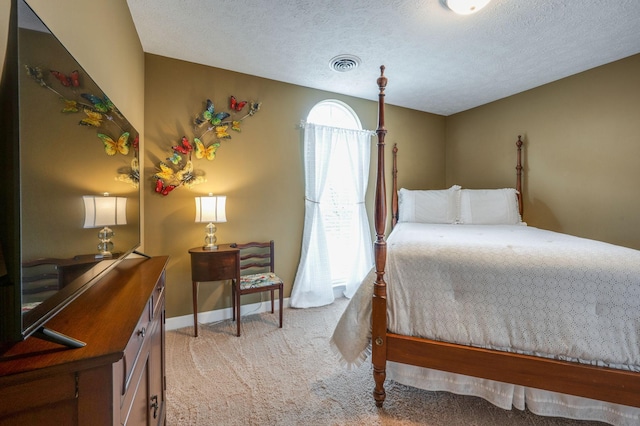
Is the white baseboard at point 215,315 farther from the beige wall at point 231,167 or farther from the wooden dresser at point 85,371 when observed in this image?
the wooden dresser at point 85,371

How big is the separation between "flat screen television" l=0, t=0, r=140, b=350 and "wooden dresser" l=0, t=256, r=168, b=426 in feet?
0.16

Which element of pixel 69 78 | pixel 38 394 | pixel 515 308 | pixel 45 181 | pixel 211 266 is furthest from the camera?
pixel 211 266

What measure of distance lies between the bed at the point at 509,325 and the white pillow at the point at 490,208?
1328 millimetres

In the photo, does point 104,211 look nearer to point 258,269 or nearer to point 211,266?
point 211,266

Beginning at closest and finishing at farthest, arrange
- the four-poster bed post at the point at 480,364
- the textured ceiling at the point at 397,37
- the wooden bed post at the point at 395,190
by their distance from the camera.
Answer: the four-poster bed post at the point at 480,364 → the textured ceiling at the point at 397,37 → the wooden bed post at the point at 395,190

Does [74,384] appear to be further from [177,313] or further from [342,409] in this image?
[177,313]

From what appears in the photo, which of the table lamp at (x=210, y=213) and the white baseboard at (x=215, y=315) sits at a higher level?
the table lamp at (x=210, y=213)

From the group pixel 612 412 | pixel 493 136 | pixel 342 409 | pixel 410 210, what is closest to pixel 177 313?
pixel 342 409

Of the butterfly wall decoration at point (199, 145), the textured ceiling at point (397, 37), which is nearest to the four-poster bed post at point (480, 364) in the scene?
the textured ceiling at point (397, 37)

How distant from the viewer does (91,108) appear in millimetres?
961

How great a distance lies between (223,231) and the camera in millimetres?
2727

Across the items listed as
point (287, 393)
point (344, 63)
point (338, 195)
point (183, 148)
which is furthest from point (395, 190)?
point (287, 393)

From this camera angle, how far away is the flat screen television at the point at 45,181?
0.55 metres

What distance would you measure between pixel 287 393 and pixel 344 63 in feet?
9.13
